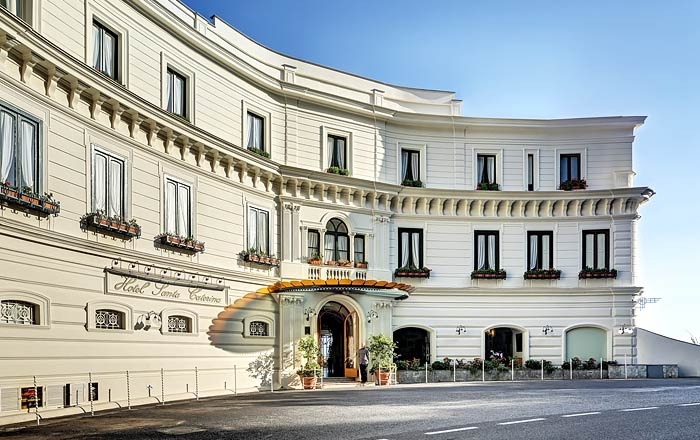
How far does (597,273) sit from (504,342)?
586 centimetres

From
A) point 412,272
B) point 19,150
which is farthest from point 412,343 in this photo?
point 19,150

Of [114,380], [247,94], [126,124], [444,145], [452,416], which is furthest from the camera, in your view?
[444,145]

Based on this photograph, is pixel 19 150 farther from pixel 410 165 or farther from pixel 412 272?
pixel 410 165

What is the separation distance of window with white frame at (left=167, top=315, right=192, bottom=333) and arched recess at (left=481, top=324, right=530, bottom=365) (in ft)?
56.3

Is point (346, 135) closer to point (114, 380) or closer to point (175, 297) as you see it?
point (175, 297)

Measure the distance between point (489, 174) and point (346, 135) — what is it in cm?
839

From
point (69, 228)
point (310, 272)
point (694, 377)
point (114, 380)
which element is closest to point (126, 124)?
point (69, 228)

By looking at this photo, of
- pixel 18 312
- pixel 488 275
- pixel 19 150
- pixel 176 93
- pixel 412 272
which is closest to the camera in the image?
pixel 18 312

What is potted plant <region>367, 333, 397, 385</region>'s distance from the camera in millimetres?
35562

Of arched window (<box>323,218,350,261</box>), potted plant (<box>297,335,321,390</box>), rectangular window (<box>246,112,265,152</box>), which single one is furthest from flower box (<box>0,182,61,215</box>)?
arched window (<box>323,218,350,261</box>)

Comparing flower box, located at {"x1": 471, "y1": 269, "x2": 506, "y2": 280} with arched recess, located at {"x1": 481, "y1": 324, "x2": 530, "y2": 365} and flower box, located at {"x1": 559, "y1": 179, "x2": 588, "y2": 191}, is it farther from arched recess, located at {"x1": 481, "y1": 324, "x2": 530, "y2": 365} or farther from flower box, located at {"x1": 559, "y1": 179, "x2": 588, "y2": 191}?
flower box, located at {"x1": 559, "y1": 179, "x2": 588, "y2": 191}

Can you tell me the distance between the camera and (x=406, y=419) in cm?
1848

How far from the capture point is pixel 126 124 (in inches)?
1003

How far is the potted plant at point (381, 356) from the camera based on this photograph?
1400 inches
